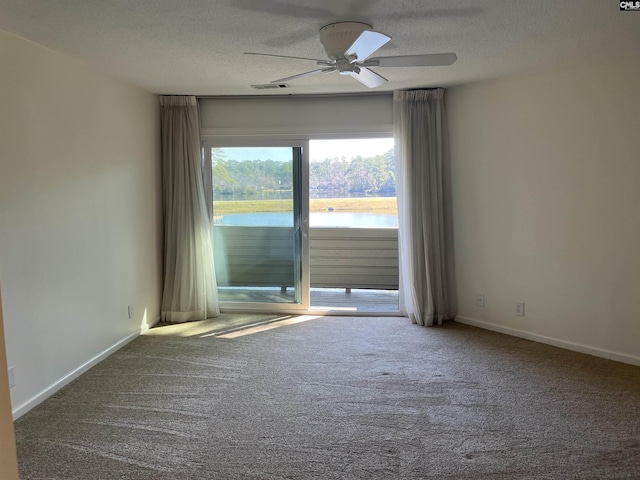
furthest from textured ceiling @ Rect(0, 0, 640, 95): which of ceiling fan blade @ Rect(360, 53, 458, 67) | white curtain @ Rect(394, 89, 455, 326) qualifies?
white curtain @ Rect(394, 89, 455, 326)

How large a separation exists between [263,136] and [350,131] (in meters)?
0.91

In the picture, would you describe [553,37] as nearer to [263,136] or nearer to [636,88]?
[636,88]

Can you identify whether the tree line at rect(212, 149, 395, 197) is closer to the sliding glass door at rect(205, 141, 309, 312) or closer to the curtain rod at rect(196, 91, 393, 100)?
the sliding glass door at rect(205, 141, 309, 312)

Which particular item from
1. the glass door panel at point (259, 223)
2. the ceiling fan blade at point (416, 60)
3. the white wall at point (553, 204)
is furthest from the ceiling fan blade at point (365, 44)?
the glass door panel at point (259, 223)

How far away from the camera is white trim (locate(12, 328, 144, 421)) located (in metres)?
2.79

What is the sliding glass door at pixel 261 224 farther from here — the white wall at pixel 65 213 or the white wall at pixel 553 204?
the white wall at pixel 553 204

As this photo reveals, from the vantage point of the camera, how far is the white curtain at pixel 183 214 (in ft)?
15.4

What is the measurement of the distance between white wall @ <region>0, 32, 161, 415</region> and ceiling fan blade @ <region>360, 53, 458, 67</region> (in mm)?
2088

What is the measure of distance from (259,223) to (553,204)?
284cm

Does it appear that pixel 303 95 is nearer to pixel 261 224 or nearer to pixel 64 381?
pixel 261 224

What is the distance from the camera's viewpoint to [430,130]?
4473mm

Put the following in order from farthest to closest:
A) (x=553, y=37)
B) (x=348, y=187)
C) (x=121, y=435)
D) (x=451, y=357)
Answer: (x=348, y=187), (x=451, y=357), (x=553, y=37), (x=121, y=435)

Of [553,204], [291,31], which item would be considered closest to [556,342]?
[553,204]

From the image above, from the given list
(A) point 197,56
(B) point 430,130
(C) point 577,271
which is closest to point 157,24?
(A) point 197,56
